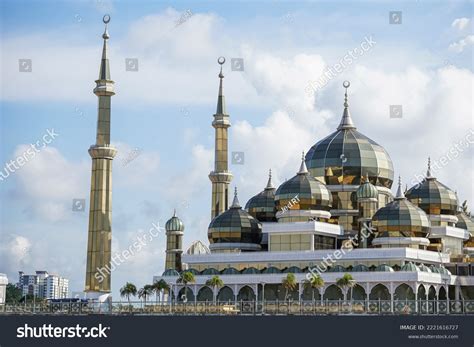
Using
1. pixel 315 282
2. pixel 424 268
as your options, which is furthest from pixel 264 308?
pixel 424 268

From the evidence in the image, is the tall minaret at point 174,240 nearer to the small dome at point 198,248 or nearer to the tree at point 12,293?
the small dome at point 198,248

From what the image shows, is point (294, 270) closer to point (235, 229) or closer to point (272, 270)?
point (272, 270)

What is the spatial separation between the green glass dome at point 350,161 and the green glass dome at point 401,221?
7934 mm

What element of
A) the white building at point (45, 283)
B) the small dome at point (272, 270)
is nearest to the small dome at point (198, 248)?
the small dome at point (272, 270)

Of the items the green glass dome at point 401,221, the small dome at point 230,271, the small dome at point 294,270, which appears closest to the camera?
the small dome at point 294,270

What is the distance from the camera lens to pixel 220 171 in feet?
293

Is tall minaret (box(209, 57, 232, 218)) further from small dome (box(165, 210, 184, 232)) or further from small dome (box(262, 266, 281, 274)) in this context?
→ small dome (box(262, 266, 281, 274))

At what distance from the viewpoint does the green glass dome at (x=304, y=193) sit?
255 ft

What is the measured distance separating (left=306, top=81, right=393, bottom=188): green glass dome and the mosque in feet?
0.25

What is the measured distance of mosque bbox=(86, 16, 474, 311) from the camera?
240 feet

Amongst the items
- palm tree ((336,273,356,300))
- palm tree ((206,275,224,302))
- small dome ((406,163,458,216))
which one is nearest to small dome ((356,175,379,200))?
small dome ((406,163,458,216))

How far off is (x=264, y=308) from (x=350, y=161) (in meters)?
27.2

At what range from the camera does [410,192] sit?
84.1 m
